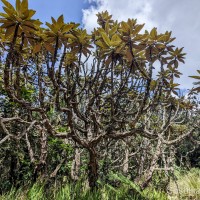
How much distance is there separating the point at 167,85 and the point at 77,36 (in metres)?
2.17

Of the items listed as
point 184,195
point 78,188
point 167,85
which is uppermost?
point 167,85

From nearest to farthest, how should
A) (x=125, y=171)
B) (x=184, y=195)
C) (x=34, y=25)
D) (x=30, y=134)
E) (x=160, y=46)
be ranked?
1. (x=34, y=25)
2. (x=160, y=46)
3. (x=184, y=195)
4. (x=30, y=134)
5. (x=125, y=171)

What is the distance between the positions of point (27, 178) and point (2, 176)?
137cm

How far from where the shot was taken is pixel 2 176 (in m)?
8.74

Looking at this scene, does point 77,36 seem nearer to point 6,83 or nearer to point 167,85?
point 6,83

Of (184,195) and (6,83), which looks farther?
(184,195)

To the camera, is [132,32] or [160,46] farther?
[160,46]

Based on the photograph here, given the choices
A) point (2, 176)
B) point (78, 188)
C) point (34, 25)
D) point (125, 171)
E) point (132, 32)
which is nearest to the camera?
point (34, 25)

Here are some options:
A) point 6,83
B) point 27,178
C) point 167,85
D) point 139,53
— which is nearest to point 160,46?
point 139,53

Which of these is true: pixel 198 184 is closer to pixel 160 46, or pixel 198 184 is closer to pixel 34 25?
pixel 160 46

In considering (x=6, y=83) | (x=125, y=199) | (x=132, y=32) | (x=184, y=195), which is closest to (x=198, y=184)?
(x=184, y=195)

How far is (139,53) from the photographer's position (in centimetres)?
414

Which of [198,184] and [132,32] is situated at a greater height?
[132,32]

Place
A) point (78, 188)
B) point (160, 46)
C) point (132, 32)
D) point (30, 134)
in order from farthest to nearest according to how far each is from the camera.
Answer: point (30, 134) < point (78, 188) < point (160, 46) < point (132, 32)
